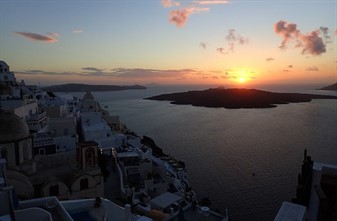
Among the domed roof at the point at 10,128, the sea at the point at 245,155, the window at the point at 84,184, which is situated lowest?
the sea at the point at 245,155

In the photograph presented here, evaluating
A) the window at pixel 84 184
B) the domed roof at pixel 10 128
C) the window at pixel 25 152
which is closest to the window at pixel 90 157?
the window at pixel 84 184

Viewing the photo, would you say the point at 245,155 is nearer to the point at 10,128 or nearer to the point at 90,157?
the point at 90,157

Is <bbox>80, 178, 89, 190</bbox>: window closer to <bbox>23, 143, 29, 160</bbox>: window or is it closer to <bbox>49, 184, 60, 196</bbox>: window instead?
<bbox>49, 184, 60, 196</bbox>: window

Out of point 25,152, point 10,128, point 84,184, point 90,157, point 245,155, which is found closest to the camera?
point 10,128

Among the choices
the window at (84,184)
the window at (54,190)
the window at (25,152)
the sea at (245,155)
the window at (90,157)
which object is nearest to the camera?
the window at (54,190)

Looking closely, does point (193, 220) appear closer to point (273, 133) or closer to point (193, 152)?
point (193, 152)

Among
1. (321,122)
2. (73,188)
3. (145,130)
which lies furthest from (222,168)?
(321,122)

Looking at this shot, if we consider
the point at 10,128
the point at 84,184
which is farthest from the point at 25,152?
the point at 84,184

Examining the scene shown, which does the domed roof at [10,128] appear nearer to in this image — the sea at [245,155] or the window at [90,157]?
the window at [90,157]
